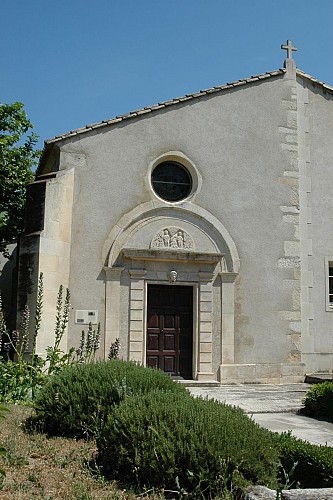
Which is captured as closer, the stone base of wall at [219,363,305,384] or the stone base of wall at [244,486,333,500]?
the stone base of wall at [244,486,333,500]

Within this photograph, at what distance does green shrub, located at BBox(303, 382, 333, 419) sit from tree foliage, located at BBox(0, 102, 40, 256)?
9.52 metres

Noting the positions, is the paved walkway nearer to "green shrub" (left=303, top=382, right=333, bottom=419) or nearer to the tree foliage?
"green shrub" (left=303, top=382, right=333, bottom=419)

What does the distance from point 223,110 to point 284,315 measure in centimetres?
517

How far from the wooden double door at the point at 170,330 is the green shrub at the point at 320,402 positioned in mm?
3414

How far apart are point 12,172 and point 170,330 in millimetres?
7405

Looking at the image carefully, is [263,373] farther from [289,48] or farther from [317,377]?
[289,48]

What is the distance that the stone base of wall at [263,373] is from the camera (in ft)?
40.8

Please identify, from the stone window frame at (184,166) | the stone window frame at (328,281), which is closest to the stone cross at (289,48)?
the stone window frame at (184,166)

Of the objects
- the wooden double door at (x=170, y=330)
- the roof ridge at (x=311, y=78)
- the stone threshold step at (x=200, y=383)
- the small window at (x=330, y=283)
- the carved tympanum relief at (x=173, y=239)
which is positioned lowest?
the stone threshold step at (x=200, y=383)

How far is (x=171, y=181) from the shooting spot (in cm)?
1301

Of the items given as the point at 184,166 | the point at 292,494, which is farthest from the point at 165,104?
the point at 292,494

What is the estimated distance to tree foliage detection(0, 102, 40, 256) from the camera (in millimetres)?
15844

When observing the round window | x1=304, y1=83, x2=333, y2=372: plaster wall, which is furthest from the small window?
the round window

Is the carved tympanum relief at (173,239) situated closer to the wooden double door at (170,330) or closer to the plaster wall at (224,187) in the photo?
the plaster wall at (224,187)
